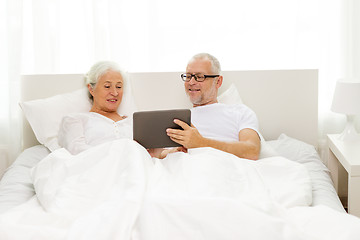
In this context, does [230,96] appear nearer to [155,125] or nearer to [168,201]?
[155,125]

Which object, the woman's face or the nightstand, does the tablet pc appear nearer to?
the woman's face

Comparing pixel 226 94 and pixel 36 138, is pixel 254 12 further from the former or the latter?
pixel 36 138

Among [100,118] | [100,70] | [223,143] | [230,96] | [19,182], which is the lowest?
[19,182]

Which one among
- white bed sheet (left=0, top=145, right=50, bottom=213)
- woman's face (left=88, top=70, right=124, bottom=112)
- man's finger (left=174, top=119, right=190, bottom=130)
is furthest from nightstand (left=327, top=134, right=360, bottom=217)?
white bed sheet (left=0, top=145, right=50, bottom=213)

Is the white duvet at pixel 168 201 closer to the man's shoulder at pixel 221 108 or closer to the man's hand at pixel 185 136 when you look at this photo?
the man's hand at pixel 185 136

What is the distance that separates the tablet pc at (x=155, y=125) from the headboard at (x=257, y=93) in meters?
0.72

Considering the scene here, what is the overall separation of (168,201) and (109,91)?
129 cm

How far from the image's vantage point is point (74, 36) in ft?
10.8

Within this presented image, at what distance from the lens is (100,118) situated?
2826 mm

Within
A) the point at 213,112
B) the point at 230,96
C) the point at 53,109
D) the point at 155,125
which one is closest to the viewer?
the point at 155,125

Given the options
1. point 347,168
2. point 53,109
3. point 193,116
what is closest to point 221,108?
point 193,116

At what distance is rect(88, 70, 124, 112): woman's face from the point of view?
2.85 meters

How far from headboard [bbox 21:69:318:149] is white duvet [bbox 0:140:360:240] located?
0.80 m

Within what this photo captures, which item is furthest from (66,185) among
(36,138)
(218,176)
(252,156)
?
(36,138)
